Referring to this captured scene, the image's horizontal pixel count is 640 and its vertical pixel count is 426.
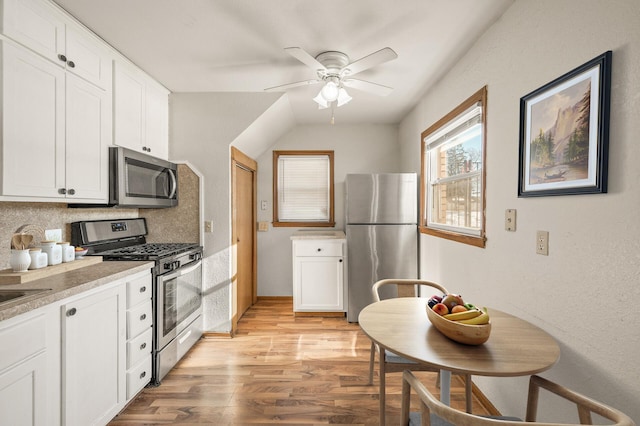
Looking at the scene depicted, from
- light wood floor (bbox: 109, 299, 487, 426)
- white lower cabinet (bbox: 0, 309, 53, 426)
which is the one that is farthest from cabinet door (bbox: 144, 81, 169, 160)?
light wood floor (bbox: 109, 299, 487, 426)

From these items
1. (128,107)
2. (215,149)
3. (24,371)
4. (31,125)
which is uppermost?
(128,107)

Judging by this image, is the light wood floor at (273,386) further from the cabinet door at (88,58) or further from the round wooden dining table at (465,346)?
the cabinet door at (88,58)

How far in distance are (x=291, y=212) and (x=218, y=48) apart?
241 centimetres

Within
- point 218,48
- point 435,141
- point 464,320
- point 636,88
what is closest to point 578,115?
point 636,88

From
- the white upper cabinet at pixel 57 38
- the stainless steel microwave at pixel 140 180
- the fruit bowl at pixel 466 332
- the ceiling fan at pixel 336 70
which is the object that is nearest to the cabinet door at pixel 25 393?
the stainless steel microwave at pixel 140 180

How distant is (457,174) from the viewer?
8.81 feet

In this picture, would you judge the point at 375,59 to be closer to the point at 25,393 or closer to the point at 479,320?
the point at 479,320

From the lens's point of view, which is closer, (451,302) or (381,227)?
(451,302)

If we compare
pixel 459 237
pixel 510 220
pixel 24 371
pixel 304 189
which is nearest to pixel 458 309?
pixel 510 220

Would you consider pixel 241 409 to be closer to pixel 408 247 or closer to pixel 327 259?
pixel 327 259

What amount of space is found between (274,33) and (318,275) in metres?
2.48

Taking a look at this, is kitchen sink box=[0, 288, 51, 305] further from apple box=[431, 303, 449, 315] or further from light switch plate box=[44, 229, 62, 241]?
apple box=[431, 303, 449, 315]

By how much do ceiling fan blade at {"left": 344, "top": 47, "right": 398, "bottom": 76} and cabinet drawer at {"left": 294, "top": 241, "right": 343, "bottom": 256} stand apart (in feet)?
6.37

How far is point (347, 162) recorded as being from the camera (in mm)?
4301
